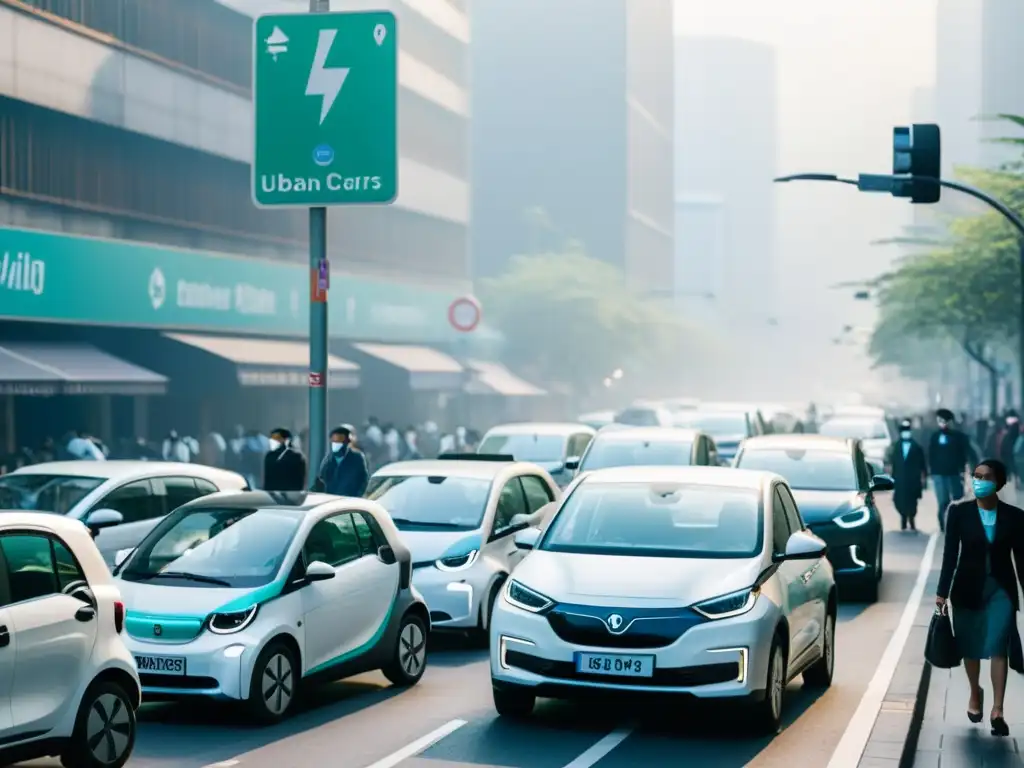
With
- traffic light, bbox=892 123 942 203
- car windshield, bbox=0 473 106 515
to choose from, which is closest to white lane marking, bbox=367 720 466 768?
car windshield, bbox=0 473 106 515

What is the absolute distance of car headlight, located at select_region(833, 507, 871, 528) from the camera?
17062 millimetres

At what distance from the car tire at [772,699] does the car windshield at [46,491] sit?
6.60 meters

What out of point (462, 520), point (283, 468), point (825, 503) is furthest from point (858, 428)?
point (462, 520)

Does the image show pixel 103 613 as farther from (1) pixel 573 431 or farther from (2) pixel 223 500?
(1) pixel 573 431

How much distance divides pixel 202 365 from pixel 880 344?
61.5m

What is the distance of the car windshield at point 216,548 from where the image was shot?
34.4 feet

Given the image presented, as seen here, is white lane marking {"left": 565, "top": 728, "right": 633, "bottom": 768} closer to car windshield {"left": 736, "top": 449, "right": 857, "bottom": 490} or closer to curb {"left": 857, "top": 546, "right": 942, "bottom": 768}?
curb {"left": 857, "top": 546, "right": 942, "bottom": 768}

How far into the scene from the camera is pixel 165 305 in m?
36.8

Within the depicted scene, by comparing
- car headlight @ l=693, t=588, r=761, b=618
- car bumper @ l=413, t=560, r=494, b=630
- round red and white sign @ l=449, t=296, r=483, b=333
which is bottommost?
car bumper @ l=413, t=560, r=494, b=630

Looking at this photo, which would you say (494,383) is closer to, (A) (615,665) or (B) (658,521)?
(B) (658,521)

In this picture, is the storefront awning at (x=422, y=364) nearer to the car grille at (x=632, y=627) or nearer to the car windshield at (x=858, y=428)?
the car windshield at (x=858, y=428)

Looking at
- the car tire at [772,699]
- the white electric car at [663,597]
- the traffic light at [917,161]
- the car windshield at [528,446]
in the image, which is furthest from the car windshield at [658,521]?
the car windshield at [528,446]

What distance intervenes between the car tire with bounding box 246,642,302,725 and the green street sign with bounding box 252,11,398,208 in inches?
302

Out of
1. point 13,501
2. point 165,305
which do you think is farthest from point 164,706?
point 165,305
